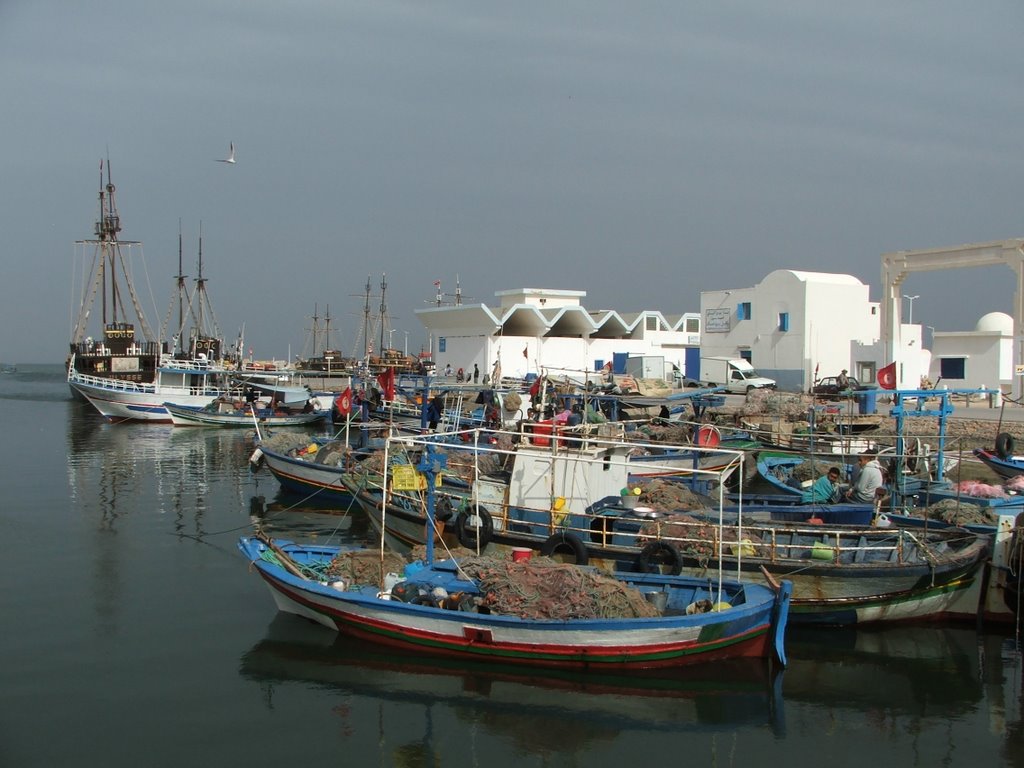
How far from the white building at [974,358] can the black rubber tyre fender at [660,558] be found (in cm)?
3172

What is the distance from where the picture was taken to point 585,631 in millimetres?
11766

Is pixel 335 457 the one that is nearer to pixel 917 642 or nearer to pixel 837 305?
pixel 917 642

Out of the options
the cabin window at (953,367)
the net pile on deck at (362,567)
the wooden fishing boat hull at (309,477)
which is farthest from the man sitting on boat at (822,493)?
the cabin window at (953,367)

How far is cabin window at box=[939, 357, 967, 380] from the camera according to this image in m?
41.9

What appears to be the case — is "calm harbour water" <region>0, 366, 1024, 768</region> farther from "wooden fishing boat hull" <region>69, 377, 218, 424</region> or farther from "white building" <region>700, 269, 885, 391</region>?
"wooden fishing boat hull" <region>69, 377, 218, 424</region>

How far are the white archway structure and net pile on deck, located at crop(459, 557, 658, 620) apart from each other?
27325mm

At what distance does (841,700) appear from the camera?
11.8 metres

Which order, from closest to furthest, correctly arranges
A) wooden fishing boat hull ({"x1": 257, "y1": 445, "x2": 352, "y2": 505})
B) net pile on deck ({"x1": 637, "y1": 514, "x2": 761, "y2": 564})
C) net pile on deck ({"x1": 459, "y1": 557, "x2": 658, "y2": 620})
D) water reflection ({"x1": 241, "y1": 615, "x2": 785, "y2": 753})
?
water reflection ({"x1": 241, "y1": 615, "x2": 785, "y2": 753}), net pile on deck ({"x1": 459, "y1": 557, "x2": 658, "y2": 620}), net pile on deck ({"x1": 637, "y1": 514, "x2": 761, "y2": 564}), wooden fishing boat hull ({"x1": 257, "y1": 445, "x2": 352, "y2": 505})

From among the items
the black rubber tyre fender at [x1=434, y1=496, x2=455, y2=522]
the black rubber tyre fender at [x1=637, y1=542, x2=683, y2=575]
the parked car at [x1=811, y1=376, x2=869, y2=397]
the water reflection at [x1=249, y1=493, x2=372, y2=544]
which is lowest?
the water reflection at [x1=249, y1=493, x2=372, y2=544]

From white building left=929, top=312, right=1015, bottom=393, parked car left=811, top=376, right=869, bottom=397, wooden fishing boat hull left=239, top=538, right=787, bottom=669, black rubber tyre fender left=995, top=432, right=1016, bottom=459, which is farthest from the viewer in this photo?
white building left=929, top=312, right=1015, bottom=393

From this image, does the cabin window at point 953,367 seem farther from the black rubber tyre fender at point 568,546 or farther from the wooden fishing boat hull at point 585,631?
the wooden fishing boat hull at point 585,631

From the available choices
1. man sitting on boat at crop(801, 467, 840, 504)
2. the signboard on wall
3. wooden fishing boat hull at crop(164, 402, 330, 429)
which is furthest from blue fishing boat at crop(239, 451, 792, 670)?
the signboard on wall

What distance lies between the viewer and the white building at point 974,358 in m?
40.5

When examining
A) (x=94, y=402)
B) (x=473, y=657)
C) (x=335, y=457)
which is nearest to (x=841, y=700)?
(x=473, y=657)
